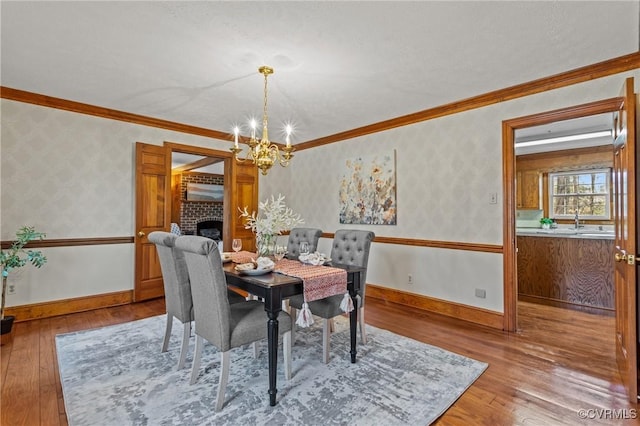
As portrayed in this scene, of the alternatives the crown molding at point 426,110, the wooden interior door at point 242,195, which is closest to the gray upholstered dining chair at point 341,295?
the crown molding at point 426,110

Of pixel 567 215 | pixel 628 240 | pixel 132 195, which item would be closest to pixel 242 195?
pixel 132 195

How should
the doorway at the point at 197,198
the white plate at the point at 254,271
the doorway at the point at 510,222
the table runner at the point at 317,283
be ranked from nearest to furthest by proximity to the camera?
1. the table runner at the point at 317,283
2. the white plate at the point at 254,271
3. the doorway at the point at 510,222
4. the doorway at the point at 197,198

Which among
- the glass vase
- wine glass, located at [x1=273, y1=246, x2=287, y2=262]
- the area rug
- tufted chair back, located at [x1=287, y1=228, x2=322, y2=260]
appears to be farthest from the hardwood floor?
the glass vase

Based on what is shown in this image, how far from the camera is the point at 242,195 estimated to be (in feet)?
17.3

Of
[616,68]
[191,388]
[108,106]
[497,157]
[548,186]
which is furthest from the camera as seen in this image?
[548,186]

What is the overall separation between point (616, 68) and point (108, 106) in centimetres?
517

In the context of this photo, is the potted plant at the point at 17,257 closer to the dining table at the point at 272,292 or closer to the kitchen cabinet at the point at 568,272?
the dining table at the point at 272,292

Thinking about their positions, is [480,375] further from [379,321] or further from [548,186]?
[548,186]

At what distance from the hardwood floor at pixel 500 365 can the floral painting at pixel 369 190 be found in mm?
1325

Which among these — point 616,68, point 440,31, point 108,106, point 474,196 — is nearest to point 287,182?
point 108,106

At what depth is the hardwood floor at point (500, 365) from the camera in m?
1.89

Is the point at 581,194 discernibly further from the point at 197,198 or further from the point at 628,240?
the point at 197,198

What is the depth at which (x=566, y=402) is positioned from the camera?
2006 mm

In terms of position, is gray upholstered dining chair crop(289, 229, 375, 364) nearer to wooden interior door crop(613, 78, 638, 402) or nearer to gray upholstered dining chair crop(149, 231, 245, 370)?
gray upholstered dining chair crop(149, 231, 245, 370)
